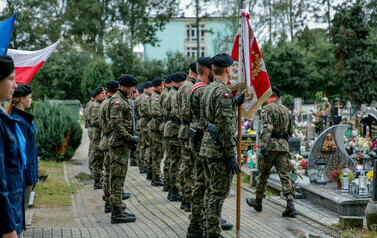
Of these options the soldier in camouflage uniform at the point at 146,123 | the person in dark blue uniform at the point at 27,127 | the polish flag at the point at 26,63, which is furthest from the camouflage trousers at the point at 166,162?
the person in dark blue uniform at the point at 27,127

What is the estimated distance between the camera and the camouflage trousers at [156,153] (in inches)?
390

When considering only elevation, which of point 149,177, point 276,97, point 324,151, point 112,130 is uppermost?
point 276,97

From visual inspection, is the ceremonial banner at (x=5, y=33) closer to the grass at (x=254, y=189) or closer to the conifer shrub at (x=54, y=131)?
the grass at (x=254, y=189)

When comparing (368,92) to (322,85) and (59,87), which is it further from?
(59,87)

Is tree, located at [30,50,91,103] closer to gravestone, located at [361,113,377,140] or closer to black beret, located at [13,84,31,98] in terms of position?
gravestone, located at [361,113,377,140]

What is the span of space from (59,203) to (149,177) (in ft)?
9.42

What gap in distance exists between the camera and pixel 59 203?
8336mm

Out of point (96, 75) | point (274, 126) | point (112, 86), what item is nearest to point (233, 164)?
point (274, 126)

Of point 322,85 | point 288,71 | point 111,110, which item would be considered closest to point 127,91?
point 111,110

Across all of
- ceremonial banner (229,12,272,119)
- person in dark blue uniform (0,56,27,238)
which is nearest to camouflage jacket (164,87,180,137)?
ceremonial banner (229,12,272,119)

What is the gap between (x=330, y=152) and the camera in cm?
895

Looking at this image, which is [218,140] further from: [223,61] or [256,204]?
[256,204]

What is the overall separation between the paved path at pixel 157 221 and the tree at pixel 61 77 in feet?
86.1

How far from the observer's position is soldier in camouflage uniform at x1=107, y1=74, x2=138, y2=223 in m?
6.70
